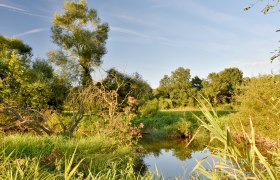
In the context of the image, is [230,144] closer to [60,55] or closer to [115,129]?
[115,129]

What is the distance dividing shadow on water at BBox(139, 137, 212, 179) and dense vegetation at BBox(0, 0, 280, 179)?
79cm

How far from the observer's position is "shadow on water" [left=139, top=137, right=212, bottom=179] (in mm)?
10430

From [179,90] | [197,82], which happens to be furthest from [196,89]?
[197,82]

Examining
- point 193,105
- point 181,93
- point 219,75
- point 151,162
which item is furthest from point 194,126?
point 219,75

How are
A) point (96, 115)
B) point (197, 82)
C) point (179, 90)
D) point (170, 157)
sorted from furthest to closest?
point (197, 82) → point (179, 90) → point (96, 115) → point (170, 157)

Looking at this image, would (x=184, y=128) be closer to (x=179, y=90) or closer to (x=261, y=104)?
(x=261, y=104)

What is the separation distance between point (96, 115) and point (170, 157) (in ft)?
14.1

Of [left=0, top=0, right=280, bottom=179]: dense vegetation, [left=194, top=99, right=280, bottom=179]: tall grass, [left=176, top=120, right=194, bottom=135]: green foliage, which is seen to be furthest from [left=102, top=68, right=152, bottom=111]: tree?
[left=194, top=99, right=280, bottom=179]: tall grass

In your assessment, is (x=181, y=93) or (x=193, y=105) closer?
(x=193, y=105)

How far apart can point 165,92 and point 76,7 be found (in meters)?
20.6

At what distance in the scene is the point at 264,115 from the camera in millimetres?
14484

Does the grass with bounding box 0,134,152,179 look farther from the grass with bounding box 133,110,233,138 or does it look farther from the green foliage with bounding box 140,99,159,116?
the green foliage with bounding box 140,99,159,116

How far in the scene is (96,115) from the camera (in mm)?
15227

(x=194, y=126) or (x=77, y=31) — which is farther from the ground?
(x=77, y=31)
